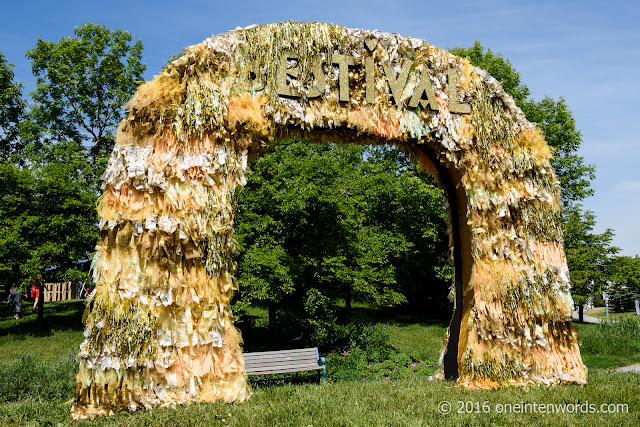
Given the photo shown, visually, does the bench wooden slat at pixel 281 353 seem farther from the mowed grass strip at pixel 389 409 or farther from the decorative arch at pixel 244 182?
the decorative arch at pixel 244 182

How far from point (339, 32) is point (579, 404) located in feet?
17.5

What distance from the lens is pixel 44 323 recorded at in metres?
17.0

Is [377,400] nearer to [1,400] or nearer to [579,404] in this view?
[579,404]

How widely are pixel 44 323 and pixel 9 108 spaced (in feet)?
36.8

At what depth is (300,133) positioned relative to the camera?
19.9 feet

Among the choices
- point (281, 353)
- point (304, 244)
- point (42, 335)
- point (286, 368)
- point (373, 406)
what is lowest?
point (42, 335)

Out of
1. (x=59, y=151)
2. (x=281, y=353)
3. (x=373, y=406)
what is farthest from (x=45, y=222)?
(x=373, y=406)

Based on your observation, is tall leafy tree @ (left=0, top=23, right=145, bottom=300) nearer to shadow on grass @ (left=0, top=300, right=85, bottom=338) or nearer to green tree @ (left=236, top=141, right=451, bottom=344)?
shadow on grass @ (left=0, top=300, right=85, bottom=338)

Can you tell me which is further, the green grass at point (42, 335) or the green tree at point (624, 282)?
the green tree at point (624, 282)

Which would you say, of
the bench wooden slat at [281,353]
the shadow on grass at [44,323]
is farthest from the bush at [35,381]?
the shadow on grass at [44,323]

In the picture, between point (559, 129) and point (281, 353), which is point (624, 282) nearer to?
point (559, 129)

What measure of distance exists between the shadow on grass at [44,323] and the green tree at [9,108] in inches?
315

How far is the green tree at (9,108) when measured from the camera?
21587 mm

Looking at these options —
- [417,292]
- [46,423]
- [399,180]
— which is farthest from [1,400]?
[417,292]
